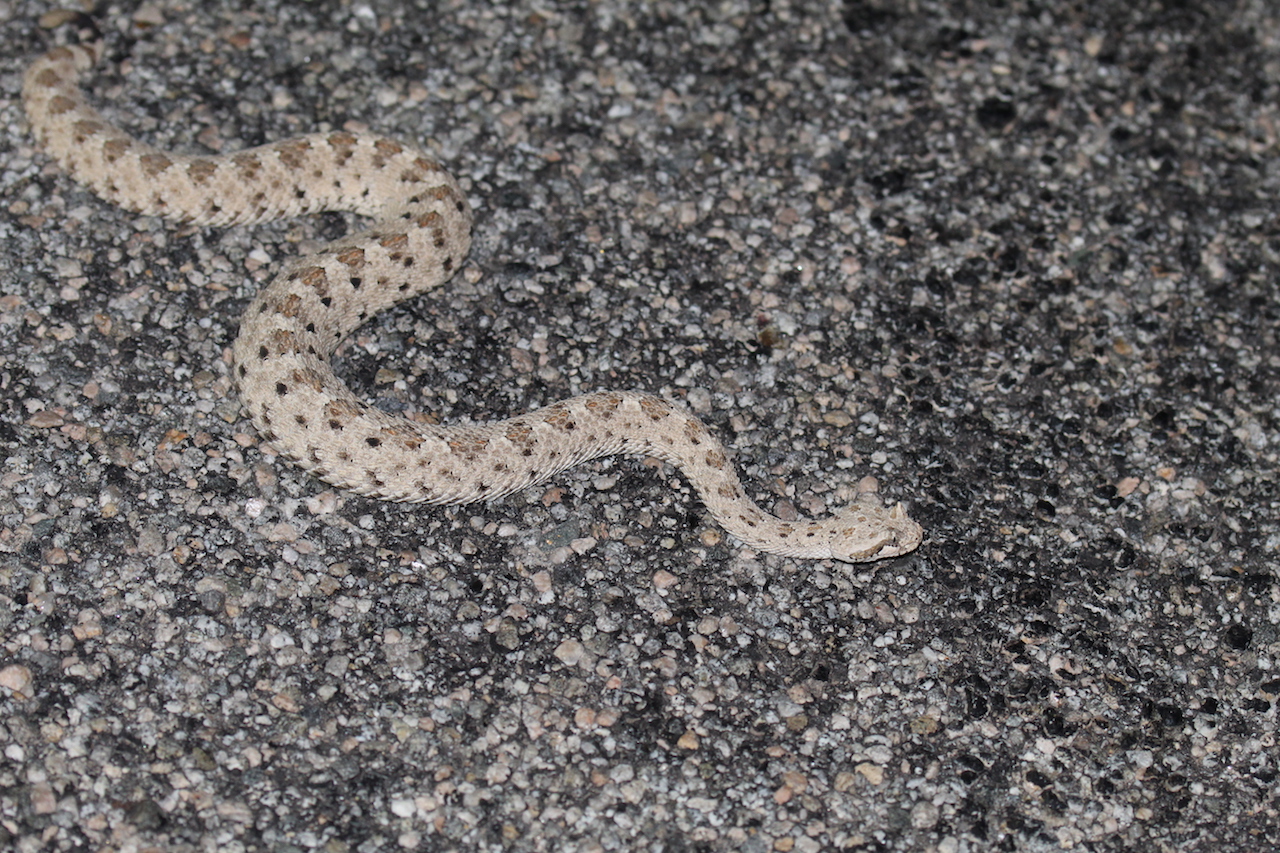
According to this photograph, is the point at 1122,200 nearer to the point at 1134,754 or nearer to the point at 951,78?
the point at 951,78

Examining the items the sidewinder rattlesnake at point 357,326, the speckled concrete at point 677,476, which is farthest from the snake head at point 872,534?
the speckled concrete at point 677,476

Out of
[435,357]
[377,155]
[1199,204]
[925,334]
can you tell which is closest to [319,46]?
[377,155]

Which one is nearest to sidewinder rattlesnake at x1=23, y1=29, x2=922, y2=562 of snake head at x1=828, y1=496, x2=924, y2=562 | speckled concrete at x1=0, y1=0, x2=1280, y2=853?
snake head at x1=828, y1=496, x2=924, y2=562

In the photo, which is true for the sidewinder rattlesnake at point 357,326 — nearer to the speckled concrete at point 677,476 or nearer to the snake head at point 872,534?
the snake head at point 872,534

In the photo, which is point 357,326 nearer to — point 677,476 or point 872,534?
point 677,476

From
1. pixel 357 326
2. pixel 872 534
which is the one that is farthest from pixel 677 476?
pixel 357 326

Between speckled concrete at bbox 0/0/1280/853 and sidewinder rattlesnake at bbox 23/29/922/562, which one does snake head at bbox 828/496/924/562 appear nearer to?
sidewinder rattlesnake at bbox 23/29/922/562

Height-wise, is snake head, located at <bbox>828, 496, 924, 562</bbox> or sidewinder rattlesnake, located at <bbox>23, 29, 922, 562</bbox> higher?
sidewinder rattlesnake, located at <bbox>23, 29, 922, 562</bbox>
